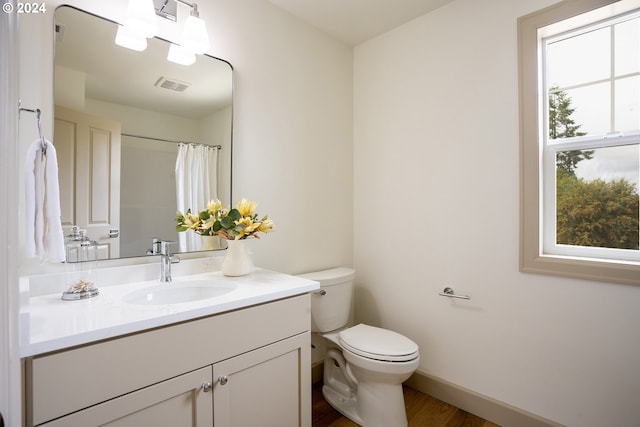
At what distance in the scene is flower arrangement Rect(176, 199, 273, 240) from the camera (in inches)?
56.7

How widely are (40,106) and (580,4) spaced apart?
7.59 feet

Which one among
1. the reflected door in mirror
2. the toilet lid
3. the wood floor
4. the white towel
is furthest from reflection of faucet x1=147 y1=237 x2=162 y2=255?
the wood floor

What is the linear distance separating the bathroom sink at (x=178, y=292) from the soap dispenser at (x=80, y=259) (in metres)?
0.16

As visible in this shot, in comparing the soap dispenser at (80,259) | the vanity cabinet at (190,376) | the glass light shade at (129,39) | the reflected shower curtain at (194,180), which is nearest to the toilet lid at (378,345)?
the vanity cabinet at (190,376)

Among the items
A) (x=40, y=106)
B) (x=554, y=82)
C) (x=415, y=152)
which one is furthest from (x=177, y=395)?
(x=554, y=82)

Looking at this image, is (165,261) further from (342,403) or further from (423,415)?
(423,415)

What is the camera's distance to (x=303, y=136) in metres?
2.05

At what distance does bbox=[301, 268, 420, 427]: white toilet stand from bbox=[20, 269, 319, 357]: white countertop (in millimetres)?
505

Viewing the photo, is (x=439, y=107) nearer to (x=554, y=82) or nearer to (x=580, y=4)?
(x=554, y=82)

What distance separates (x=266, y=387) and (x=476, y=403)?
1.25 meters

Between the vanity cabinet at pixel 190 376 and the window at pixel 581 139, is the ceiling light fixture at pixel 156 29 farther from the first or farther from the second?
the window at pixel 581 139

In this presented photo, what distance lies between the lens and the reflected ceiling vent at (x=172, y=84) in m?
→ 1.50

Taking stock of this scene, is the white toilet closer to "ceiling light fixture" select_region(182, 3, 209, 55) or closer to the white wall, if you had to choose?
the white wall

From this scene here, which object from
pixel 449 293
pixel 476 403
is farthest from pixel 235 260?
pixel 476 403
